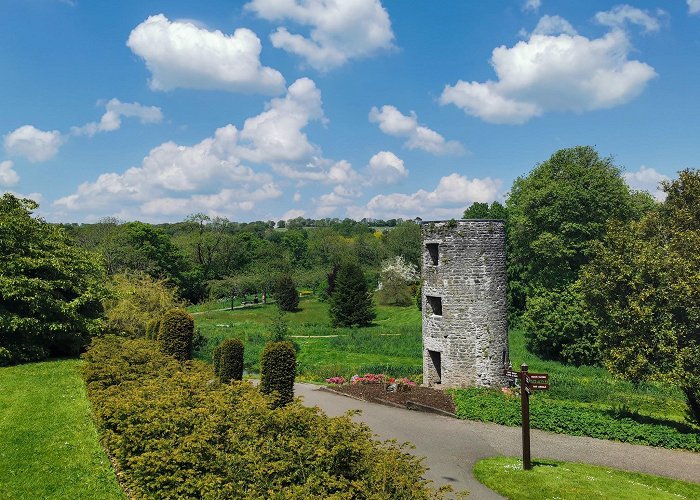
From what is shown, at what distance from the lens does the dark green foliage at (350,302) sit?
142ft

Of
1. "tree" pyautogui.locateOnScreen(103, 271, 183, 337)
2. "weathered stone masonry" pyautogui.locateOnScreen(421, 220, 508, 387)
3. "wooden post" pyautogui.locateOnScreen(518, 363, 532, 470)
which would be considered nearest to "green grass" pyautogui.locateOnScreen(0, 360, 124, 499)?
"wooden post" pyautogui.locateOnScreen(518, 363, 532, 470)

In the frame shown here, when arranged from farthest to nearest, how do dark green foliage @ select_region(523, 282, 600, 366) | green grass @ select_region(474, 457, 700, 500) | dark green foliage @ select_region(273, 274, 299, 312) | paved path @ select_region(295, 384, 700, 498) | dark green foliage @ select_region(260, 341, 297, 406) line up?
dark green foliage @ select_region(273, 274, 299, 312), dark green foliage @ select_region(523, 282, 600, 366), dark green foliage @ select_region(260, 341, 297, 406), paved path @ select_region(295, 384, 700, 498), green grass @ select_region(474, 457, 700, 500)

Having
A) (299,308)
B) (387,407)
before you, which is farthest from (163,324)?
(299,308)

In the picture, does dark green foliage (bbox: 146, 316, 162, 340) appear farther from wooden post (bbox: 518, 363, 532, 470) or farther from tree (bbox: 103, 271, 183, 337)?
wooden post (bbox: 518, 363, 532, 470)

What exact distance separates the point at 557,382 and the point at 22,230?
2282 cm

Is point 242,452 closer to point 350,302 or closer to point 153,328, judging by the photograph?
point 153,328

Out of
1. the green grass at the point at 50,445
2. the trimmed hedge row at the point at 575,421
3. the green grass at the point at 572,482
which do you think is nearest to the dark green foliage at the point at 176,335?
the green grass at the point at 50,445

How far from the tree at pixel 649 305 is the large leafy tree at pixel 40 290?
19229 millimetres

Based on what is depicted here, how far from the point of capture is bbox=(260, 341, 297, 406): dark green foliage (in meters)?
15.0

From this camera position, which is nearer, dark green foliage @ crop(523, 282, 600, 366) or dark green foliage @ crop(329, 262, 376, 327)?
dark green foliage @ crop(523, 282, 600, 366)

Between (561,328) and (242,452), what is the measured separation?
26.8 metres

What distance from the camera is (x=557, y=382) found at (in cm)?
2145

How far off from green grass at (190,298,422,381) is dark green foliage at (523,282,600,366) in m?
7.54

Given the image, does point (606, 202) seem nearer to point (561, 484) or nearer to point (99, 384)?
point (561, 484)
